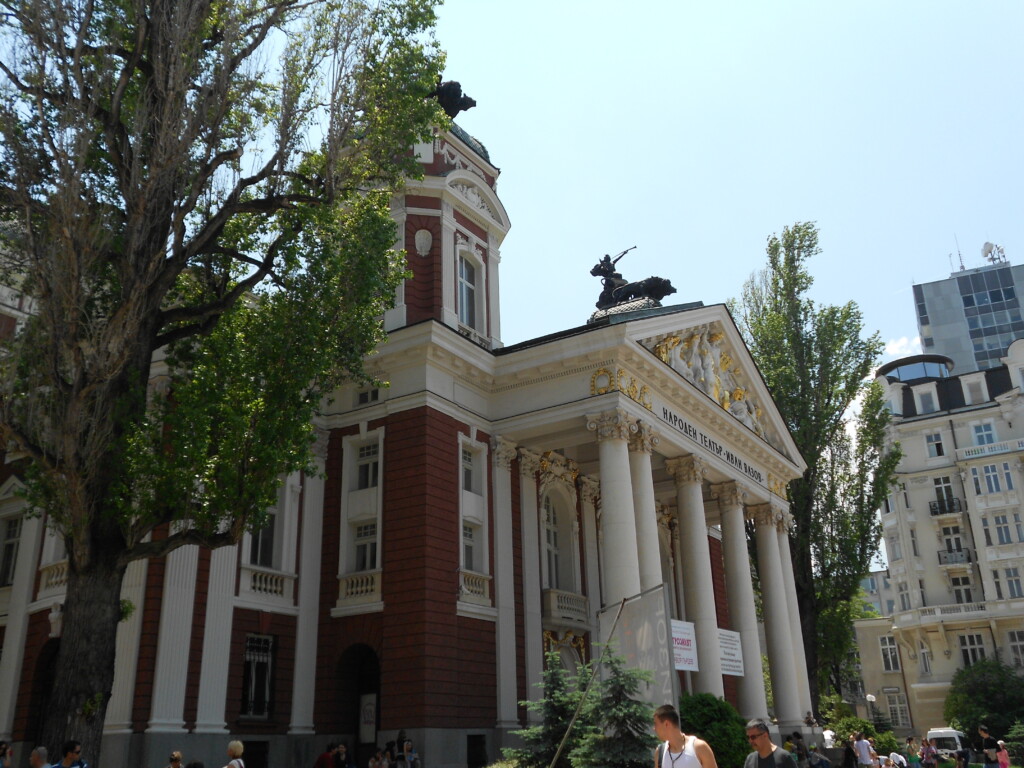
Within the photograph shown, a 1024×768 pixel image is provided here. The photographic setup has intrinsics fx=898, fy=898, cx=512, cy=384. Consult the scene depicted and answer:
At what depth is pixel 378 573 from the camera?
70.9 ft

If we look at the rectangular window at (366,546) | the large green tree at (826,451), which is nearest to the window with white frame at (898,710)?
the large green tree at (826,451)

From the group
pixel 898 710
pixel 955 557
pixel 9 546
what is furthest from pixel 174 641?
pixel 898 710

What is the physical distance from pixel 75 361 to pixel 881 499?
1240 inches

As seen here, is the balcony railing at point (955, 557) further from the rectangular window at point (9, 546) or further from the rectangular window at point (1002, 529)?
the rectangular window at point (9, 546)

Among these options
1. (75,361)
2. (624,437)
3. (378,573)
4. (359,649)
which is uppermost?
(624,437)

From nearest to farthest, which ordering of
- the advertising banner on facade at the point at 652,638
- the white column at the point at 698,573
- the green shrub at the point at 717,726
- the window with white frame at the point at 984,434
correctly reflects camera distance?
1. the advertising banner on facade at the point at 652,638
2. the green shrub at the point at 717,726
3. the white column at the point at 698,573
4. the window with white frame at the point at 984,434

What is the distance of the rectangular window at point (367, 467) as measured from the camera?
76.6ft

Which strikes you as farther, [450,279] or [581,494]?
[581,494]

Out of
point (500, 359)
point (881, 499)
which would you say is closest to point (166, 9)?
point (500, 359)

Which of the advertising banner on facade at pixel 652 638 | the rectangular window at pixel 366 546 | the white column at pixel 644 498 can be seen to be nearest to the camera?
the advertising banner on facade at pixel 652 638

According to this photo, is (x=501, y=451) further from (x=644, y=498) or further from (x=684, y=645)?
(x=684, y=645)

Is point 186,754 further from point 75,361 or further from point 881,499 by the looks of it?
point 881,499

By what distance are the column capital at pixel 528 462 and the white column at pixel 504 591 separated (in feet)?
1.55

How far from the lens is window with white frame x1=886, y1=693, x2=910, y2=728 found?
59.2 m
